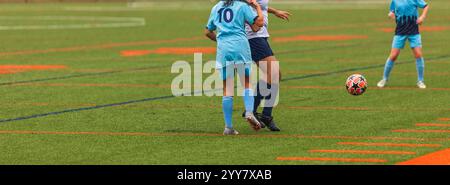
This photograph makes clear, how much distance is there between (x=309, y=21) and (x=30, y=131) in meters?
35.1

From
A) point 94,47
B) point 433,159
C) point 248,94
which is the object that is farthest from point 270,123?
point 94,47

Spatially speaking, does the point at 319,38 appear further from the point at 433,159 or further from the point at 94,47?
the point at 433,159

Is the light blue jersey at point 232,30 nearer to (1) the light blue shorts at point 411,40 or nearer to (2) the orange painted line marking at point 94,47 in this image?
(1) the light blue shorts at point 411,40

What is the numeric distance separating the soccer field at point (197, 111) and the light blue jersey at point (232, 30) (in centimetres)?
95

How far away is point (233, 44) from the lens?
13.4 m

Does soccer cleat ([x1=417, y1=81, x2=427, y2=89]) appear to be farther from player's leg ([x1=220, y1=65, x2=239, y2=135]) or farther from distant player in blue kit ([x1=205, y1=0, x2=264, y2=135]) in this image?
player's leg ([x1=220, y1=65, x2=239, y2=135])

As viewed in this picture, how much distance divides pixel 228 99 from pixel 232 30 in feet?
2.76

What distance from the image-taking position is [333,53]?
2850 centimetres

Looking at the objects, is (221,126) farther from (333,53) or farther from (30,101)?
(333,53)

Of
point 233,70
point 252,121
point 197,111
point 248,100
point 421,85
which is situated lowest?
point 252,121

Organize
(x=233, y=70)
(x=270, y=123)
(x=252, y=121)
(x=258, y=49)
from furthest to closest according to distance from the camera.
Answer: (x=258, y=49), (x=270, y=123), (x=233, y=70), (x=252, y=121)

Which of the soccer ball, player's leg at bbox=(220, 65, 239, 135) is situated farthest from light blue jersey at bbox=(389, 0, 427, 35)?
player's leg at bbox=(220, 65, 239, 135)

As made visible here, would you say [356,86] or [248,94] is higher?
[356,86]

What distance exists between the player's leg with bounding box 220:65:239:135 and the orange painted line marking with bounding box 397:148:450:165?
2744 millimetres
